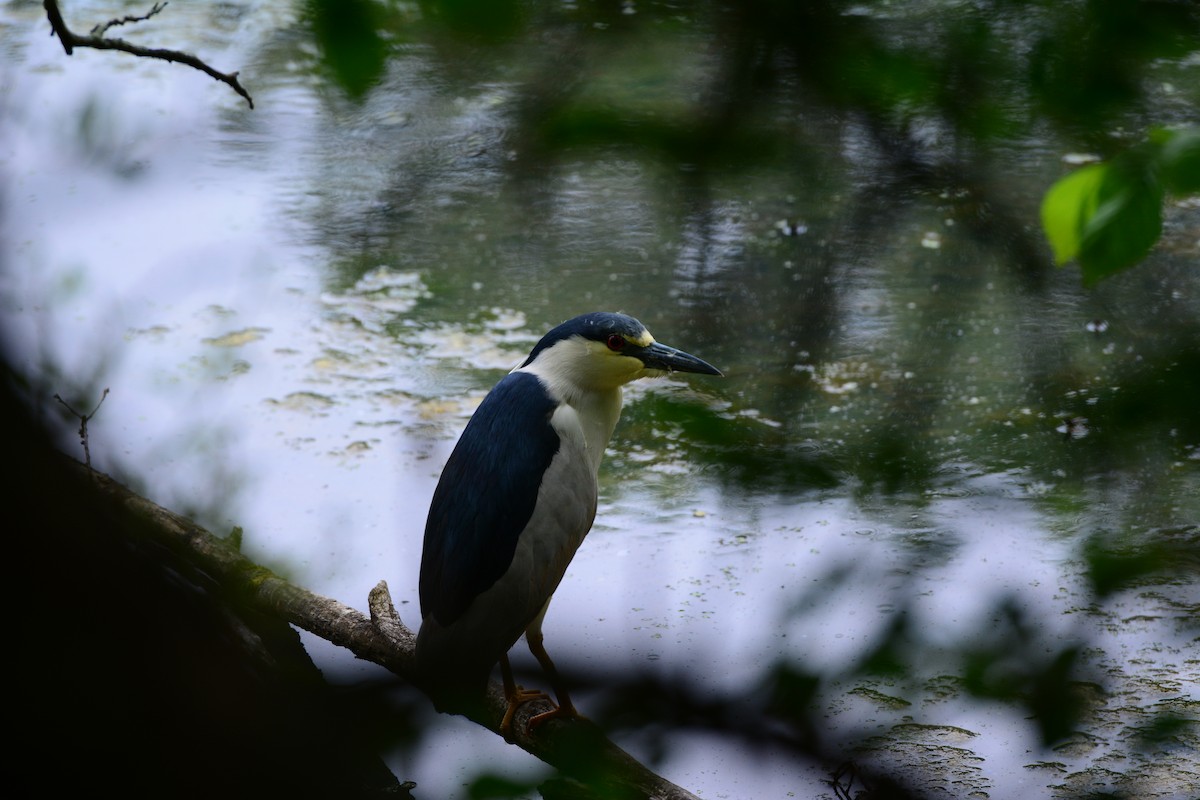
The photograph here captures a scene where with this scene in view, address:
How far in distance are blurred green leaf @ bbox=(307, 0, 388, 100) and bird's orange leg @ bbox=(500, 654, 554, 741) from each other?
113 centimetres

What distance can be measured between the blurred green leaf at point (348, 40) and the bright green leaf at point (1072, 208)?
0.82 ft

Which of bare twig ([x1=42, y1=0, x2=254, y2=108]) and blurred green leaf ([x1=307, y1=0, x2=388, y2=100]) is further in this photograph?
bare twig ([x1=42, y1=0, x2=254, y2=108])

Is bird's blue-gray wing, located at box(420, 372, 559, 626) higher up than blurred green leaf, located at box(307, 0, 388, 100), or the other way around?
blurred green leaf, located at box(307, 0, 388, 100)

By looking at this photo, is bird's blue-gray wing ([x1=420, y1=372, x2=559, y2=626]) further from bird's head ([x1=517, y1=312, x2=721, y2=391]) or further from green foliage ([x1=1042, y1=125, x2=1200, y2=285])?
green foliage ([x1=1042, y1=125, x2=1200, y2=285])

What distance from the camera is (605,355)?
1.58 m

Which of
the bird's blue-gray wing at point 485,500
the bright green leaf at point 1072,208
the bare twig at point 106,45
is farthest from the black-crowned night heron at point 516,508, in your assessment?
the bright green leaf at point 1072,208

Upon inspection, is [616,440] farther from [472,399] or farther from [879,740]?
[879,740]

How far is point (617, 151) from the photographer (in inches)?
22.7

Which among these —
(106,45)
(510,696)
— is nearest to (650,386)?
(510,696)

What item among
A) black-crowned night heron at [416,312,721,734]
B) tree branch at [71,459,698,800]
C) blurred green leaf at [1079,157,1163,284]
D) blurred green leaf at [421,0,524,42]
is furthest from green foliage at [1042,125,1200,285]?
tree branch at [71,459,698,800]

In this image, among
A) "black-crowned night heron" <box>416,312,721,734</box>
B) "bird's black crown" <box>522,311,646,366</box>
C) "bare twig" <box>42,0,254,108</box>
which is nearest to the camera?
"bare twig" <box>42,0,254,108</box>

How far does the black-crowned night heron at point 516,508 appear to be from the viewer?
1.34m

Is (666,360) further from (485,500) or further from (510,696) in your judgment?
(510,696)

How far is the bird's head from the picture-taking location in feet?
5.16
